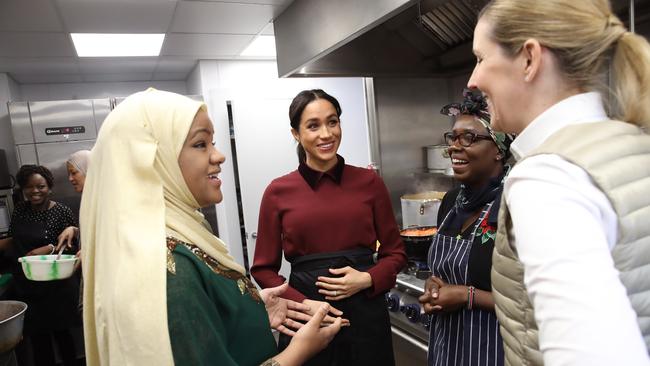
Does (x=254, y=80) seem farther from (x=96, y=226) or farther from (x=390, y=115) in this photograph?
(x=96, y=226)

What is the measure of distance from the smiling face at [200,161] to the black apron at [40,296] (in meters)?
2.41

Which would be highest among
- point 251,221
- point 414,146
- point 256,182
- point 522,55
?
point 522,55

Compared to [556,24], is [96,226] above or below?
below

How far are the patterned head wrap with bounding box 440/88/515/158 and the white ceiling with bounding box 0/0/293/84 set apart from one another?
1.47 m

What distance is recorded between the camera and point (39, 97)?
167 inches

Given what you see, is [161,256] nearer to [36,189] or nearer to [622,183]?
[622,183]

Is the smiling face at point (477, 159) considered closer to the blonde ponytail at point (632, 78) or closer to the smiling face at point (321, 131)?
the smiling face at point (321, 131)

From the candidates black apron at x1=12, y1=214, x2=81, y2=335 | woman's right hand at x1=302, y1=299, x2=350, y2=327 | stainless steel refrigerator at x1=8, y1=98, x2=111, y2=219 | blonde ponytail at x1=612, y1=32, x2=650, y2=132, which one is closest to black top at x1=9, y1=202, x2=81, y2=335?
black apron at x1=12, y1=214, x2=81, y2=335

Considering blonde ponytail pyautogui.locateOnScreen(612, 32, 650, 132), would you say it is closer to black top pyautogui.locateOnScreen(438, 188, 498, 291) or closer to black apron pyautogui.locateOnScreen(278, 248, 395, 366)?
black top pyautogui.locateOnScreen(438, 188, 498, 291)

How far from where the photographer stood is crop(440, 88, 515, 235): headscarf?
1.19m

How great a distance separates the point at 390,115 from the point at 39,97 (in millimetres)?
3961

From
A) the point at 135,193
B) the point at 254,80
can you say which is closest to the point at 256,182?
the point at 254,80

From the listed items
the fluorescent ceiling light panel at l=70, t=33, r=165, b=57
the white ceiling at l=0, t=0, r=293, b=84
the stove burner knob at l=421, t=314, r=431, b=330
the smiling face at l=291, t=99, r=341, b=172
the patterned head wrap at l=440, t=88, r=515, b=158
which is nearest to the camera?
the patterned head wrap at l=440, t=88, r=515, b=158

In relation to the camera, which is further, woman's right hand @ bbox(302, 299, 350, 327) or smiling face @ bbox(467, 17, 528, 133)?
woman's right hand @ bbox(302, 299, 350, 327)
